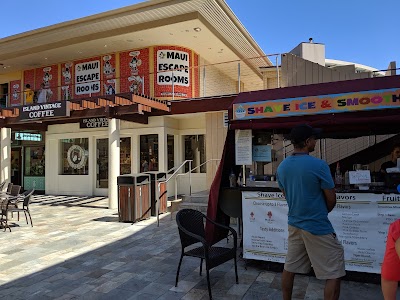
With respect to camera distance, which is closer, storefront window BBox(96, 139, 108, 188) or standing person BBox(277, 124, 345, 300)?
standing person BBox(277, 124, 345, 300)

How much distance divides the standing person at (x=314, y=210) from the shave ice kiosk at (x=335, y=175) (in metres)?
1.40

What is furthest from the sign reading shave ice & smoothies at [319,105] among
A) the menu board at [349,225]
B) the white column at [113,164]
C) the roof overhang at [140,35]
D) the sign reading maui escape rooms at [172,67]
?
the sign reading maui escape rooms at [172,67]

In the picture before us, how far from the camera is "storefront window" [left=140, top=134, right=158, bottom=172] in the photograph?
12.7 m

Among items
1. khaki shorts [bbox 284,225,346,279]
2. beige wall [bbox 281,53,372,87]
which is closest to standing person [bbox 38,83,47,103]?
beige wall [bbox 281,53,372,87]

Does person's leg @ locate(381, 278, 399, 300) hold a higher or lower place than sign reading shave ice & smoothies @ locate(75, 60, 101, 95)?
lower

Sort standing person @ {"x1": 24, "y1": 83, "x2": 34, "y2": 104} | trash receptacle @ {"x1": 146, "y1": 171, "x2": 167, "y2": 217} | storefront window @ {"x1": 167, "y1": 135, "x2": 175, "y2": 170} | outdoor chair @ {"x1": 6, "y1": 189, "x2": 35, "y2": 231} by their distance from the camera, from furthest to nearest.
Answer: standing person @ {"x1": 24, "y1": 83, "x2": 34, "y2": 104} < storefront window @ {"x1": 167, "y1": 135, "x2": 175, "y2": 170} < trash receptacle @ {"x1": 146, "y1": 171, "x2": 167, "y2": 217} < outdoor chair @ {"x1": 6, "y1": 189, "x2": 35, "y2": 231}

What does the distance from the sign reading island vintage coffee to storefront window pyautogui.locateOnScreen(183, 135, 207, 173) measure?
5.12 metres

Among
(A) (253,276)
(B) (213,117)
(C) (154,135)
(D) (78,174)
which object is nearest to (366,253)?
(A) (253,276)

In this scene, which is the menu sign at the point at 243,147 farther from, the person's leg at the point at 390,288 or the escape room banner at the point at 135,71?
the escape room banner at the point at 135,71

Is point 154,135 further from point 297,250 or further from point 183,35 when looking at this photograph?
point 297,250

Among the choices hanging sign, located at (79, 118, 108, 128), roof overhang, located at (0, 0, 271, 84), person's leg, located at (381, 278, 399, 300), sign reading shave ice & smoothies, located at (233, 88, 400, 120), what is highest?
roof overhang, located at (0, 0, 271, 84)

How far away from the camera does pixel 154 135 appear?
1266cm

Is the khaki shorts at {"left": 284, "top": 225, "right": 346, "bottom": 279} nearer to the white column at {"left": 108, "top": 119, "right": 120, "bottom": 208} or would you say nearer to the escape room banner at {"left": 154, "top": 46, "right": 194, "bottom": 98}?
the white column at {"left": 108, "top": 119, "right": 120, "bottom": 208}

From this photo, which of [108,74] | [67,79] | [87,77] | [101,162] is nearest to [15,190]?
[101,162]
